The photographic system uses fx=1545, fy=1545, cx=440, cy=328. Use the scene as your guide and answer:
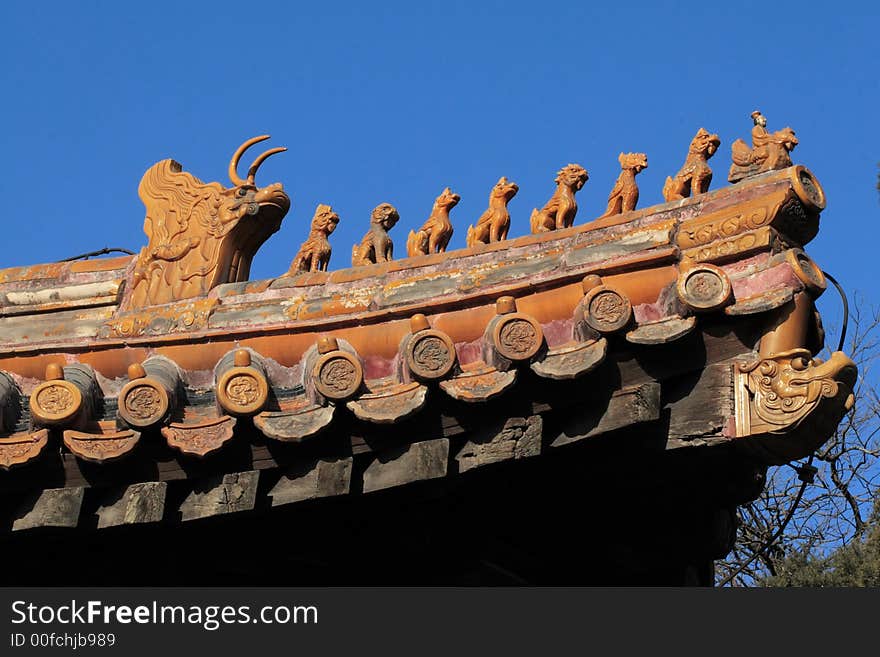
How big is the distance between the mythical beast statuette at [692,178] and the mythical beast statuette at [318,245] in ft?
5.28

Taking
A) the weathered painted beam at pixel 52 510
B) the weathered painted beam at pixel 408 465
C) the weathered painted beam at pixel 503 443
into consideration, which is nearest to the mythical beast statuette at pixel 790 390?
the weathered painted beam at pixel 503 443

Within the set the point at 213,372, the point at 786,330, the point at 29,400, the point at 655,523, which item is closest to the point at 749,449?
the point at 786,330

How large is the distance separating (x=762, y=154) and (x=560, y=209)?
0.87 m

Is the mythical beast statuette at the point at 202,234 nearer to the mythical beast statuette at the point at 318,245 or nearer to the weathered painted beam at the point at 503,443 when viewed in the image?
the mythical beast statuette at the point at 318,245

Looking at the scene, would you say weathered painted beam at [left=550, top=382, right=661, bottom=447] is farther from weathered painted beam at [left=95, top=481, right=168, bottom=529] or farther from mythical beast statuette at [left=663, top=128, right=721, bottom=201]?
weathered painted beam at [left=95, top=481, right=168, bottom=529]

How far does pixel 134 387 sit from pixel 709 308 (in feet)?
7.18

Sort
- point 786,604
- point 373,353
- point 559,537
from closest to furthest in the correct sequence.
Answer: point 786,604
point 373,353
point 559,537

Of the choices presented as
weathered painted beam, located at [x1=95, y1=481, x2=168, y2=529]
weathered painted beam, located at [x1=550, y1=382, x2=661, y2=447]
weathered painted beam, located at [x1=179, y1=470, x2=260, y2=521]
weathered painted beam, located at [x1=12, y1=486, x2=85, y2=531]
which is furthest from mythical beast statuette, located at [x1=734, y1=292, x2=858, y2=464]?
weathered painted beam, located at [x1=12, y1=486, x2=85, y2=531]

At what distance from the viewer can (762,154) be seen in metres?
6.05

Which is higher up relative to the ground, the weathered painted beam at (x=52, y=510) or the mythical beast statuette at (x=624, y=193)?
the mythical beast statuette at (x=624, y=193)

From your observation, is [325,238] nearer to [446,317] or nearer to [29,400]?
[446,317]

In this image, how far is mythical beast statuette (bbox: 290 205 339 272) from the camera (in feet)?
22.6

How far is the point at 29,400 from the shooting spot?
6.16 m

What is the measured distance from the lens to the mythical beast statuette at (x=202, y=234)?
6.86 meters
